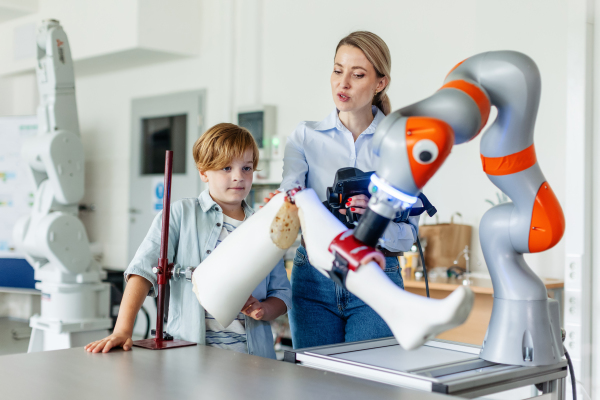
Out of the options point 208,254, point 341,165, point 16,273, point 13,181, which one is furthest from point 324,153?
point 13,181

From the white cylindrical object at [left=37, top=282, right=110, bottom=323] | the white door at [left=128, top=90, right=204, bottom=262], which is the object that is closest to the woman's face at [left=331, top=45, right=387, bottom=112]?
the white cylindrical object at [left=37, top=282, right=110, bottom=323]

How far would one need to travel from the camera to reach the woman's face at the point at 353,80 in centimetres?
150

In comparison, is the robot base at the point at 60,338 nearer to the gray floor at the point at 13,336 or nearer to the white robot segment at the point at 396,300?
the gray floor at the point at 13,336

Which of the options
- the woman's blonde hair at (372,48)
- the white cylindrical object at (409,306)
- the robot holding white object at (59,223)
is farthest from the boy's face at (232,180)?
the robot holding white object at (59,223)

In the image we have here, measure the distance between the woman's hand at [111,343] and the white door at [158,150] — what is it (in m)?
3.81

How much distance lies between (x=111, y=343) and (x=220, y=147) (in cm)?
53

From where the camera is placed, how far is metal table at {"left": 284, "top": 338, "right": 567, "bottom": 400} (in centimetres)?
94

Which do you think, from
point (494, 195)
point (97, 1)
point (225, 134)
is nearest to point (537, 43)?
point (494, 195)

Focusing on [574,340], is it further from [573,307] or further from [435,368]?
[435,368]

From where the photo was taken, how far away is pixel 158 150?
17.6 feet

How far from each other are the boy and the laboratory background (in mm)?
129

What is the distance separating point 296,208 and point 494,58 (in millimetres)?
420

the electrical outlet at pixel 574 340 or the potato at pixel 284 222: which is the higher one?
the potato at pixel 284 222

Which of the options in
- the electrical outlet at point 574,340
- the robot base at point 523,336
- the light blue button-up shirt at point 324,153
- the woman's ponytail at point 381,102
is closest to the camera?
the robot base at point 523,336
